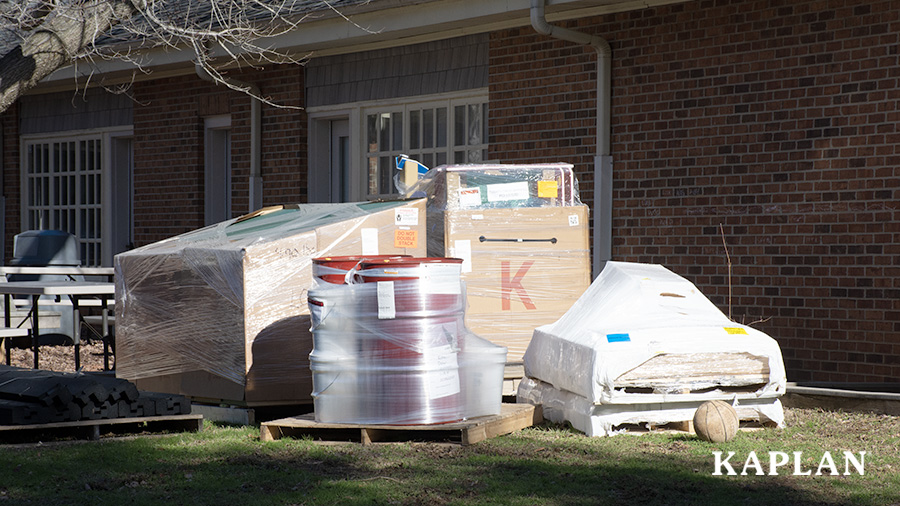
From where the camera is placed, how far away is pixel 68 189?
47.2ft

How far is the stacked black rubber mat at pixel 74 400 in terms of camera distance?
6078 millimetres

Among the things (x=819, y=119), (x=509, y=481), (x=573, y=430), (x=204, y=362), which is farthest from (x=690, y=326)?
(x=204, y=362)

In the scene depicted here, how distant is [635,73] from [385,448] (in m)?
4.48

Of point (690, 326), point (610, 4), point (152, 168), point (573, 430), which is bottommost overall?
point (573, 430)

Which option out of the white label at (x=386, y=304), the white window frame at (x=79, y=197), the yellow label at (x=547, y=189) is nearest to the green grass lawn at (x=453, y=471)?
the white label at (x=386, y=304)

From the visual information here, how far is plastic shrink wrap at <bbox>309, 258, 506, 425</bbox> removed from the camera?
5.81 metres

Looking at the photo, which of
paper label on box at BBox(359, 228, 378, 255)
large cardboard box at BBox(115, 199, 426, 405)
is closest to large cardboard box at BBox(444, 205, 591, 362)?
large cardboard box at BBox(115, 199, 426, 405)

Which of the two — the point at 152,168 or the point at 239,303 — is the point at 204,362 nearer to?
the point at 239,303

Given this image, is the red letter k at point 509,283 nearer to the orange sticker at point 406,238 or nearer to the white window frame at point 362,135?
the orange sticker at point 406,238

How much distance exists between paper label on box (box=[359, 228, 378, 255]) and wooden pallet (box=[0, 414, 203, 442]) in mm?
1503

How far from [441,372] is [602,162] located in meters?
3.70

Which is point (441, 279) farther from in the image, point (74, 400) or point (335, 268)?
point (74, 400)

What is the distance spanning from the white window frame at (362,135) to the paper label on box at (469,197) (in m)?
2.68

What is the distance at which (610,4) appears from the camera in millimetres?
8836
